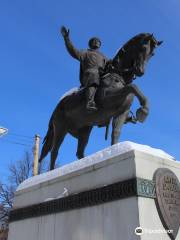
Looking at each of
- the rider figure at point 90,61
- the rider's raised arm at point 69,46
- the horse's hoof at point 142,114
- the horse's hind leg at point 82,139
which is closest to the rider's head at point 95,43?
the rider figure at point 90,61

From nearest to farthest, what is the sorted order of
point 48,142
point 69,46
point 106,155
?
point 106,155, point 69,46, point 48,142

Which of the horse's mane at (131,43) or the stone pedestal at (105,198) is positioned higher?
the horse's mane at (131,43)

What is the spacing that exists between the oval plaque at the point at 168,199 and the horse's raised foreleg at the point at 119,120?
61.7 inches

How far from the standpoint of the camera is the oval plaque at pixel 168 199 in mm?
5340

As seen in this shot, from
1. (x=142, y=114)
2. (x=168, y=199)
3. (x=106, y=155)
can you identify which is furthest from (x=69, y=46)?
(x=168, y=199)

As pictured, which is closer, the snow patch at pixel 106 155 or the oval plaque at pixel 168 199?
the oval plaque at pixel 168 199

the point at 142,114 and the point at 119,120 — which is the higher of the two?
the point at 119,120

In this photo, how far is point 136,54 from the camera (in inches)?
301

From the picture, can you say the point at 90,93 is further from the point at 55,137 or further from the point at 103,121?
the point at 55,137

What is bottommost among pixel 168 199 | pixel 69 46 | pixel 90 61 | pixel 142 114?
pixel 168 199

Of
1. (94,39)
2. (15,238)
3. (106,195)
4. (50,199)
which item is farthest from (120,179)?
(94,39)

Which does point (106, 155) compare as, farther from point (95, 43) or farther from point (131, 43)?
point (95, 43)

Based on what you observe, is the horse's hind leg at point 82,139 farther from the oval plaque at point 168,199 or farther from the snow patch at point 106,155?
the oval plaque at point 168,199

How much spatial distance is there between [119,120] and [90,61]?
170 cm
